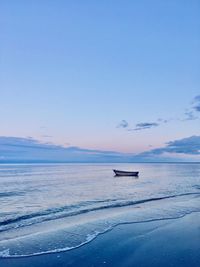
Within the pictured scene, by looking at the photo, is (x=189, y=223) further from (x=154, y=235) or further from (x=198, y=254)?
(x=198, y=254)

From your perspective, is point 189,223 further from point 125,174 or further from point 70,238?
point 125,174

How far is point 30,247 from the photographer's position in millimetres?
10203

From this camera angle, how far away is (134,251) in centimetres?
939

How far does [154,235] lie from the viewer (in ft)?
37.8

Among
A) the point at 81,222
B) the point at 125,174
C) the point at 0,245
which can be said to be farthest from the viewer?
the point at 125,174

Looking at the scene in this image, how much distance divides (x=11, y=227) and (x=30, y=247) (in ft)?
16.7

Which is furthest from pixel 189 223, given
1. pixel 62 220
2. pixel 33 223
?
pixel 33 223

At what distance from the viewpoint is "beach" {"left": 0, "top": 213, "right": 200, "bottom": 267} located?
8250mm

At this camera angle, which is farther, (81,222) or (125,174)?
(125,174)

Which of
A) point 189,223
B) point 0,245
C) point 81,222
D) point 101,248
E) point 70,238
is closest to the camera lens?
point 101,248

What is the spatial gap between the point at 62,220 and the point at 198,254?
373 inches

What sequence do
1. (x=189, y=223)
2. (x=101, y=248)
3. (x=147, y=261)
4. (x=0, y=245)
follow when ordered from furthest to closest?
(x=189, y=223)
(x=0, y=245)
(x=101, y=248)
(x=147, y=261)

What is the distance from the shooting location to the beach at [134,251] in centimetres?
825

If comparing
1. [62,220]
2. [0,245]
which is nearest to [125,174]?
[62,220]
